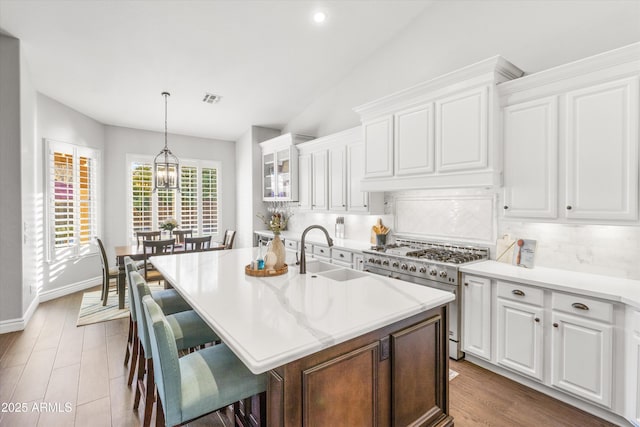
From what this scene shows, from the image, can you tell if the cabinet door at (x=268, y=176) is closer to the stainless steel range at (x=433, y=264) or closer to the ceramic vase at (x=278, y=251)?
the stainless steel range at (x=433, y=264)

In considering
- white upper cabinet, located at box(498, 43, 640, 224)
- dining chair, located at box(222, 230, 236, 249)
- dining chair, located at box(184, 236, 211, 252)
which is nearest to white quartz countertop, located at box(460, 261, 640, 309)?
white upper cabinet, located at box(498, 43, 640, 224)

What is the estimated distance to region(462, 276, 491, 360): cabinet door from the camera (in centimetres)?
265

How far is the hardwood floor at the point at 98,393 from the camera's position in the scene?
6.98ft

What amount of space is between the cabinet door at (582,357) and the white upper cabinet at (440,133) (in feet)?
3.99

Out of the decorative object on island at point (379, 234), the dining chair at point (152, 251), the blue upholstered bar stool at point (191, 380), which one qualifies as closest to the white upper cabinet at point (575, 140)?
the decorative object on island at point (379, 234)

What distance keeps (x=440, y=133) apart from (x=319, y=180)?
228cm

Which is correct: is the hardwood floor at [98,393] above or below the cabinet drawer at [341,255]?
below

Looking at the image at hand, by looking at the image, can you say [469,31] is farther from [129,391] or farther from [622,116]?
[129,391]

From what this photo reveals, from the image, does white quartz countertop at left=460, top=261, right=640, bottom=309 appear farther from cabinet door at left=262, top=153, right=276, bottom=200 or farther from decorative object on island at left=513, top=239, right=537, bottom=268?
cabinet door at left=262, top=153, right=276, bottom=200

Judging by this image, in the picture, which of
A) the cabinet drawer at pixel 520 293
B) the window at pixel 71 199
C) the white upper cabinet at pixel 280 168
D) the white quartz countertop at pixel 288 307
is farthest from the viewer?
the white upper cabinet at pixel 280 168

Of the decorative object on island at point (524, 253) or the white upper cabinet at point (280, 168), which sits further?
the white upper cabinet at point (280, 168)

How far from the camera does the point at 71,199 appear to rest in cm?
505

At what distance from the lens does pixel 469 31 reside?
341 centimetres

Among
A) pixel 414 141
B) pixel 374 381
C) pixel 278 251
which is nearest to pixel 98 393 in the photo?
pixel 278 251
